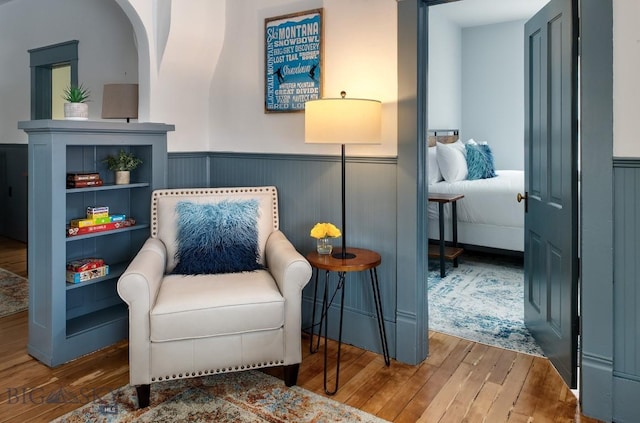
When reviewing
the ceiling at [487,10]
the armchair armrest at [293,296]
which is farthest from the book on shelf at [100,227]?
the ceiling at [487,10]

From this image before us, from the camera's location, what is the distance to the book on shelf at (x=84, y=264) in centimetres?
285

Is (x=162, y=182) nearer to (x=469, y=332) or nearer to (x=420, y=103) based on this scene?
(x=420, y=103)

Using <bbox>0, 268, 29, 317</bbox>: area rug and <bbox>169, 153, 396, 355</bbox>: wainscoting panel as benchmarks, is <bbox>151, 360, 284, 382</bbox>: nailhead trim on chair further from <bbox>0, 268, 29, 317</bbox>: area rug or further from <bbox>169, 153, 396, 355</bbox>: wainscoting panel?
<bbox>0, 268, 29, 317</bbox>: area rug

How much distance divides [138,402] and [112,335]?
83cm

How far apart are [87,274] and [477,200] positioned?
3.46 meters

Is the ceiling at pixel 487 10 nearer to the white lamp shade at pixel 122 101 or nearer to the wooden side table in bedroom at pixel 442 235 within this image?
the wooden side table in bedroom at pixel 442 235

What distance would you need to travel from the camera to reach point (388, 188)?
9.07 feet

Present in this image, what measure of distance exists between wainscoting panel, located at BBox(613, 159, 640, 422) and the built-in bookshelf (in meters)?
2.57

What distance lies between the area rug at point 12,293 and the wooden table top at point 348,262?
7.69 ft

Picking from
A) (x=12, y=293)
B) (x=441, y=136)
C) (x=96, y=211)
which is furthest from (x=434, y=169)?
(x=12, y=293)

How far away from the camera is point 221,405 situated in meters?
2.23

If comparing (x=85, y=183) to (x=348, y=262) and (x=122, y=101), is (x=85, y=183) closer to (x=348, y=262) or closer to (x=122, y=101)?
(x=122, y=101)

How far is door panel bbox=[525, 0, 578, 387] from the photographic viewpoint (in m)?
2.27

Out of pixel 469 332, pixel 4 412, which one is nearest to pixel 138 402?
pixel 4 412
